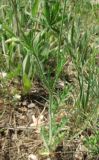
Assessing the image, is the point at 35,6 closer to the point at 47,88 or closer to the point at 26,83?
the point at 26,83

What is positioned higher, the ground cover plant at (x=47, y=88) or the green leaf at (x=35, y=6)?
the green leaf at (x=35, y=6)

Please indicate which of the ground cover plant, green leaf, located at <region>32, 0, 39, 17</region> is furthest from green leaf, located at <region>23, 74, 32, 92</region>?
green leaf, located at <region>32, 0, 39, 17</region>

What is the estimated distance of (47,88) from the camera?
1.41 m

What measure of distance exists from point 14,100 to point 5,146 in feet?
0.76

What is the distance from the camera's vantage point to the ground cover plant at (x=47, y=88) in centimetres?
142

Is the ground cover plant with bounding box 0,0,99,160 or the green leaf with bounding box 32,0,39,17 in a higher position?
the green leaf with bounding box 32,0,39,17

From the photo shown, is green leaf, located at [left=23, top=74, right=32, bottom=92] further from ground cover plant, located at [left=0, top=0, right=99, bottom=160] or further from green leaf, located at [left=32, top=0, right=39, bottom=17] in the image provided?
green leaf, located at [left=32, top=0, right=39, bottom=17]

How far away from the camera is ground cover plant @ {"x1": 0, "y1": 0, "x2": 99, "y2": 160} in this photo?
1417mm

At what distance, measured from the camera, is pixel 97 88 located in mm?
1476

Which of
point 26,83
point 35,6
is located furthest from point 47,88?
point 35,6

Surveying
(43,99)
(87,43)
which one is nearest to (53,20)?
(87,43)

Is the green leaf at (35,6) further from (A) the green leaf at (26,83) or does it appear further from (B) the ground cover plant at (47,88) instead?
(A) the green leaf at (26,83)

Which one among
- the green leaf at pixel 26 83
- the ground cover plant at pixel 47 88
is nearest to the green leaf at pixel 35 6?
the ground cover plant at pixel 47 88

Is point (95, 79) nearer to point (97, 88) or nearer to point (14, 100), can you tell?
point (97, 88)
